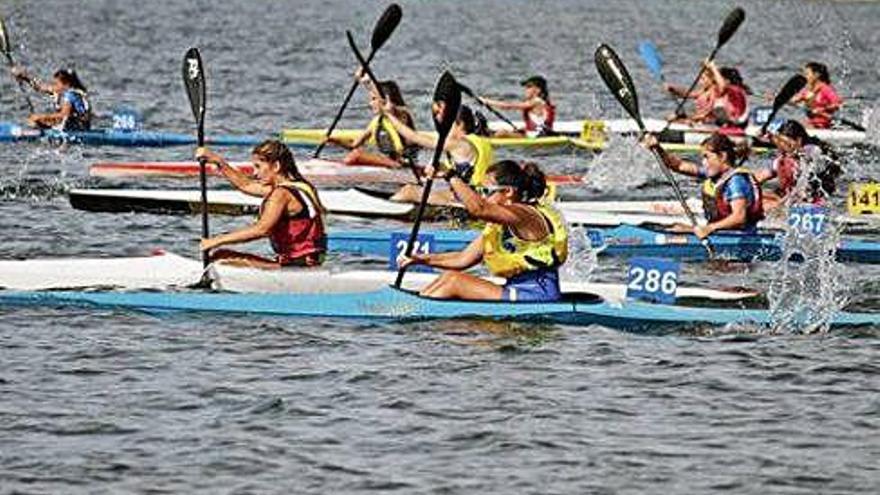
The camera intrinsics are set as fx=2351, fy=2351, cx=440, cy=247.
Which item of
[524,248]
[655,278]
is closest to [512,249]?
[524,248]

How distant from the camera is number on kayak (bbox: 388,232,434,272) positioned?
1966 centimetres

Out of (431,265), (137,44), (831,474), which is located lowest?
(831,474)

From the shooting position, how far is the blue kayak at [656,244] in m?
22.5

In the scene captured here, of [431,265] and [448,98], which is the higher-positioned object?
[448,98]

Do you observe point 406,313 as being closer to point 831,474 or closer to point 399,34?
point 831,474

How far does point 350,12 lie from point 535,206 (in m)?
85.3

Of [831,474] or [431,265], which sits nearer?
[831,474]

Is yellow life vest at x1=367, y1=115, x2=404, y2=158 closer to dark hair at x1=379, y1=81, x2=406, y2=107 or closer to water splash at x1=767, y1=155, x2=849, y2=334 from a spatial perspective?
dark hair at x1=379, y1=81, x2=406, y2=107

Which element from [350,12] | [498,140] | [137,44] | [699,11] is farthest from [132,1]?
[498,140]

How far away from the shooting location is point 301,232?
1916 cm

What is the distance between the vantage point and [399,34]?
80.7 meters

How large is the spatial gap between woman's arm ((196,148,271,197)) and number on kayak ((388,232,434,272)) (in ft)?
3.88

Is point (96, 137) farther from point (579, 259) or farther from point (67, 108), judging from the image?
point (579, 259)

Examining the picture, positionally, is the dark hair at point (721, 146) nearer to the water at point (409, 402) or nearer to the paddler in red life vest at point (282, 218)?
the water at point (409, 402)
